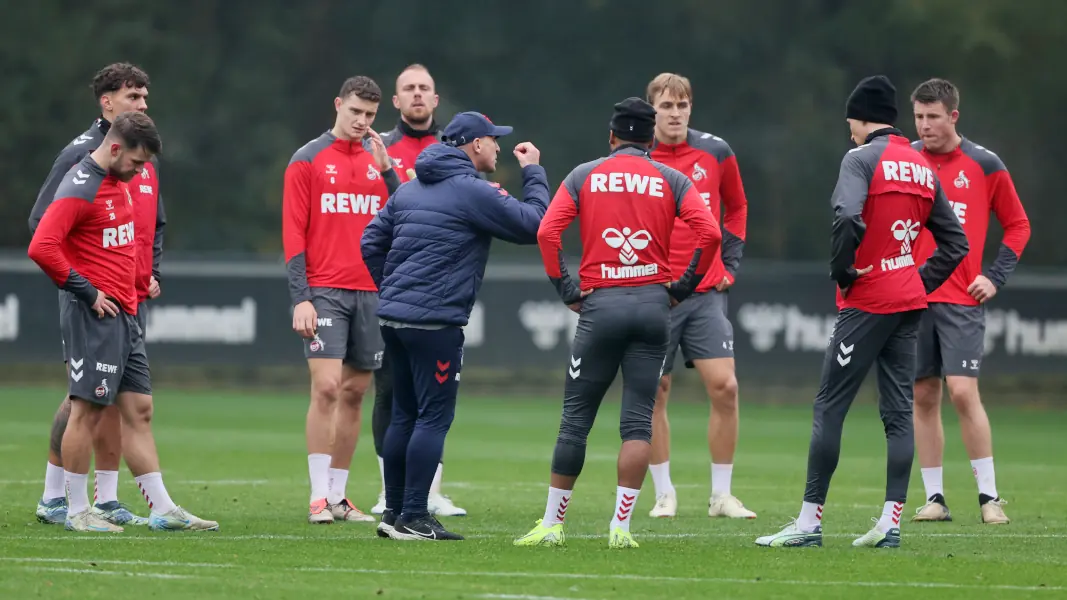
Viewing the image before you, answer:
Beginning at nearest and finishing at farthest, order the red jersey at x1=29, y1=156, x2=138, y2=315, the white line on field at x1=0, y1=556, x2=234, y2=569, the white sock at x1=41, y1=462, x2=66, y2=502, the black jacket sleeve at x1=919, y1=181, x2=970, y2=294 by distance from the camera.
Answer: the white line on field at x1=0, y1=556, x2=234, y2=569 → the red jersey at x1=29, y1=156, x2=138, y2=315 → the black jacket sleeve at x1=919, y1=181, x2=970, y2=294 → the white sock at x1=41, y1=462, x2=66, y2=502

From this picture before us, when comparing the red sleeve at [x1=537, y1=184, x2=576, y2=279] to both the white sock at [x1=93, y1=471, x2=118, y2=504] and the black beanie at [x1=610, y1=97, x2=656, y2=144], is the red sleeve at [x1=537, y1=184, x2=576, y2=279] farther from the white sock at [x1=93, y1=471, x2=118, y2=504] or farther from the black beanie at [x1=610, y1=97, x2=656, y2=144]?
the white sock at [x1=93, y1=471, x2=118, y2=504]

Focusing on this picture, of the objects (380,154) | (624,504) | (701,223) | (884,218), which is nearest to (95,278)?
(380,154)

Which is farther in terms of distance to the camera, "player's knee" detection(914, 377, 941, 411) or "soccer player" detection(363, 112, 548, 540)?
"player's knee" detection(914, 377, 941, 411)

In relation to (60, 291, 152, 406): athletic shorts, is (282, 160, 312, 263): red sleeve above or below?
above

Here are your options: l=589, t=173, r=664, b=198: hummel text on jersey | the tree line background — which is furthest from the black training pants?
the tree line background

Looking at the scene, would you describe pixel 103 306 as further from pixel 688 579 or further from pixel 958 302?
pixel 958 302

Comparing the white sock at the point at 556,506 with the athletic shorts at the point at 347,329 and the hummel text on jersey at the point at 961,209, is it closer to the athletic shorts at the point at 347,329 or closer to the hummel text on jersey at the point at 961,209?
the athletic shorts at the point at 347,329

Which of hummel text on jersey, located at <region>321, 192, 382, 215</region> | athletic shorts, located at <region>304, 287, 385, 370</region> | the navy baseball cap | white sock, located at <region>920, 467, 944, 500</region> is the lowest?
white sock, located at <region>920, 467, 944, 500</region>

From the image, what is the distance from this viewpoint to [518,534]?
966 cm

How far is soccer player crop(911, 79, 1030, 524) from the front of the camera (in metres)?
10.9

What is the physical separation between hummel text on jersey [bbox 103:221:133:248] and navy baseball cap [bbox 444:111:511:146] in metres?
1.80

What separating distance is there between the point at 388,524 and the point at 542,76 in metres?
27.6

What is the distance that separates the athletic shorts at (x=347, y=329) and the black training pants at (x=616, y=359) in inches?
74.2

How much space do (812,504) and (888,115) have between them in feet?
6.72
